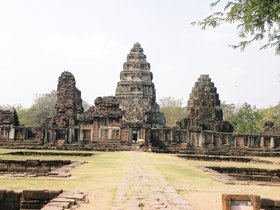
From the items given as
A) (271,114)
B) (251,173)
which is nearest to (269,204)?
(251,173)

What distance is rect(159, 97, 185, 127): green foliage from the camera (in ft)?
270

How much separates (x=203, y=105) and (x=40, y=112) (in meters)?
35.3

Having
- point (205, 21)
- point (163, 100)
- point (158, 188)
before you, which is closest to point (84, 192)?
point (158, 188)

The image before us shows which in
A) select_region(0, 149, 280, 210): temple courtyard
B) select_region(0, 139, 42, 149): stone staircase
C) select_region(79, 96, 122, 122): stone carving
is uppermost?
select_region(79, 96, 122, 122): stone carving

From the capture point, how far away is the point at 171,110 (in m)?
84.9

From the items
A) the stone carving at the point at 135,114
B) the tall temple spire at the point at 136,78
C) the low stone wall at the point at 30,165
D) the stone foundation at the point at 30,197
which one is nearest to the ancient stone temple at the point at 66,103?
the stone carving at the point at 135,114

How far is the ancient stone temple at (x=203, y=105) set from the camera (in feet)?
149

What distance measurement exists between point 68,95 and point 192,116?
13.8 meters

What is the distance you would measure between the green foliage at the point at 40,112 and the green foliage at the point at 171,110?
74.2ft

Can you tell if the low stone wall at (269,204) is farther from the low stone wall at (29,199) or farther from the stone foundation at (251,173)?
the stone foundation at (251,173)

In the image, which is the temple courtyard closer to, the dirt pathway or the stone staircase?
the dirt pathway

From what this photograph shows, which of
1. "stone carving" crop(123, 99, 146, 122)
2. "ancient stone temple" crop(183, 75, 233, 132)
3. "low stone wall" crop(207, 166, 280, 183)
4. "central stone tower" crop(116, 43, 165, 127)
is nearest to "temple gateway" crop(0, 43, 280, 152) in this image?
"ancient stone temple" crop(183, 75, 233, 132)

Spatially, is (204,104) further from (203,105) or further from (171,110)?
(171,110)

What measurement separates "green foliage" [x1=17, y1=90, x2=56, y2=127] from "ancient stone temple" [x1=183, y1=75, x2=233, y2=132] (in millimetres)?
31300
